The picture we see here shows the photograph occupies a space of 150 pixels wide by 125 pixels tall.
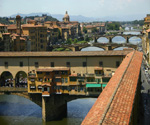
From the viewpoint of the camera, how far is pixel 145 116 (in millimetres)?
30250

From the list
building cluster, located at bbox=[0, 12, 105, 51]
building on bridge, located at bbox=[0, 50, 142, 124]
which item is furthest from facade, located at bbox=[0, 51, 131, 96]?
building cluster, located at bbox=[0, 12, 105, 51]

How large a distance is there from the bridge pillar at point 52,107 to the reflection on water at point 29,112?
0.64 meters

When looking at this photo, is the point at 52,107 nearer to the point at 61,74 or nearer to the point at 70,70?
the point at 61,74

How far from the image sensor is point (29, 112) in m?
35.2

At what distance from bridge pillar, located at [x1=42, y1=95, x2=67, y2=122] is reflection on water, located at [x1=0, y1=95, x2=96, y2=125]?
640 mm

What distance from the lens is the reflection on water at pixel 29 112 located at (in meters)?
32.3

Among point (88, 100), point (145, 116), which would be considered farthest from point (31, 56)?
point (145, 116)

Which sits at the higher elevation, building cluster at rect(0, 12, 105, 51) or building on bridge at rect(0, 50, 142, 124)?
building cluster at rect(0, 12, 105, 51)

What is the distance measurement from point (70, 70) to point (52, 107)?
452cm

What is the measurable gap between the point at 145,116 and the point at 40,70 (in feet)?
39.3

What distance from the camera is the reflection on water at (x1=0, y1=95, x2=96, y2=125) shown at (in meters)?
32.3

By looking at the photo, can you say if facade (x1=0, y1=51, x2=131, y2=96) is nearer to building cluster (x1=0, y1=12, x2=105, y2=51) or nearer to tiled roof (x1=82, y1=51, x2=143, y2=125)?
tiled roof (x1=82, y1=51, x2=143, y2=125)

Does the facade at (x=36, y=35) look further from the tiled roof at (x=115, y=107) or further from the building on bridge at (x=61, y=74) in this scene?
the tiled roof at (x=115, y=107)

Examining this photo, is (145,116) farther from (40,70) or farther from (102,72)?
(40,70)
